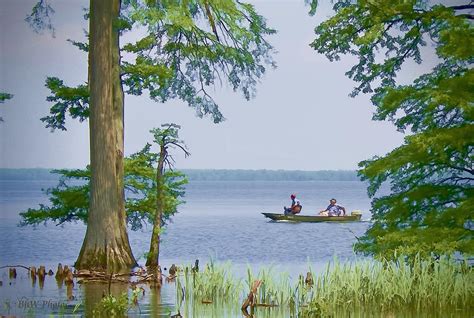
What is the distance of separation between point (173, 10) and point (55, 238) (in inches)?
450

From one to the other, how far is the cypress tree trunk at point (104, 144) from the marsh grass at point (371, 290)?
3162 millimetres

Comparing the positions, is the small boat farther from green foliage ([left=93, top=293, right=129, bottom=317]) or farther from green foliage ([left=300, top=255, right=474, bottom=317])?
green foliage ([left=93, top=293, right=129, bottom=317])

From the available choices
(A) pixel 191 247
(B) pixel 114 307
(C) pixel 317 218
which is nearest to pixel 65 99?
(B) pixel 114 307

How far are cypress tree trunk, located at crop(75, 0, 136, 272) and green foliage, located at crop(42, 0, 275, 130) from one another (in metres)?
0.23

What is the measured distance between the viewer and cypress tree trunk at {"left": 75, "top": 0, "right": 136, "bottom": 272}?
35.8 ft

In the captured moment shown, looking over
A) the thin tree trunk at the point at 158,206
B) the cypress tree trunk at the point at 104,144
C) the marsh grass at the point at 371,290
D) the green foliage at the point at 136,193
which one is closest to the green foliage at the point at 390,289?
the marsh grass at the point at 371,290

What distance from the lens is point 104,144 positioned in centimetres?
1098

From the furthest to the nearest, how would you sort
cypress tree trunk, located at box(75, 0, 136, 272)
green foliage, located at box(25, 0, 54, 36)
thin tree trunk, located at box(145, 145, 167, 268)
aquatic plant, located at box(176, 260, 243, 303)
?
green foliage, located at box(25, 0, 54, 36) → thin tree trunk, located at box(145, 145, 167, 268) → cypress tree trunk, located at box(75, 0, 136, 272) → aquatic plant, located at box(176, 260, 243, 303)

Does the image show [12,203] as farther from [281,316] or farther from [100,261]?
[281,316]

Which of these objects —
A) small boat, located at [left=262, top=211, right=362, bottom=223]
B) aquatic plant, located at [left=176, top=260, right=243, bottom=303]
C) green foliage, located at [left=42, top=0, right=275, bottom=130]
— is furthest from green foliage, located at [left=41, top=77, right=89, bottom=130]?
small boat, located at [left=262, top=211, right=362, bottom=223]

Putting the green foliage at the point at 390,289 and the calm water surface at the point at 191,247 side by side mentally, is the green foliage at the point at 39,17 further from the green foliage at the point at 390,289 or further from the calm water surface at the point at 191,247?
the green foliage at the point at 390,289

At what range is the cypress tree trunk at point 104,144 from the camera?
35.8ft

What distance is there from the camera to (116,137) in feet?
36.2

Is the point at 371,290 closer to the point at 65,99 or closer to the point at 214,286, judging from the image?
the point at 214,286
